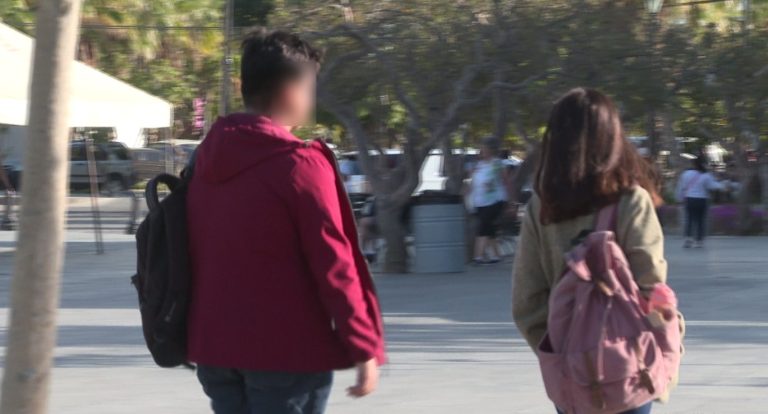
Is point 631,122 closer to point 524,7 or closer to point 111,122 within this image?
point 524,7

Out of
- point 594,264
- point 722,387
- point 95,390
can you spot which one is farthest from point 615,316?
point 95,390

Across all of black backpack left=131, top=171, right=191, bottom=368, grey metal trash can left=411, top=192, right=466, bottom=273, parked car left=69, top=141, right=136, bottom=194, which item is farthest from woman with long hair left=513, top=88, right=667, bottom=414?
parked car left=69, top=141, right=136, bottom=194

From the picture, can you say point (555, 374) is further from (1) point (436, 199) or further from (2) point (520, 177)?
(2) point (520, 177)

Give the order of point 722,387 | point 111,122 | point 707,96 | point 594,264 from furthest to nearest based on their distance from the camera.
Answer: point 111,122 → point 707,96 → point 722,387 → point 594,264

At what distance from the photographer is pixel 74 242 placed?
70.3 feet

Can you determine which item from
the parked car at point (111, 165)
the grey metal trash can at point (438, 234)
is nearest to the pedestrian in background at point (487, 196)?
the grey metal trash can at point (438, 234)

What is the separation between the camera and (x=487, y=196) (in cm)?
1562

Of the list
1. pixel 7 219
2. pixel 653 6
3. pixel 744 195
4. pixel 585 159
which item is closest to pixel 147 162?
pixel 7 219

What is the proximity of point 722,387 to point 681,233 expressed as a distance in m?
15.4

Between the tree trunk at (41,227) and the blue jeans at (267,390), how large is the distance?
1.06m

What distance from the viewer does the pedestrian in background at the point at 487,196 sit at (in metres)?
15.5

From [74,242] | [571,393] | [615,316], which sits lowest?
[74,242]

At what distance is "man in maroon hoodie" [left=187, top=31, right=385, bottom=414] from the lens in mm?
3330

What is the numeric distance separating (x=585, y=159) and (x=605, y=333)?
51 cm
